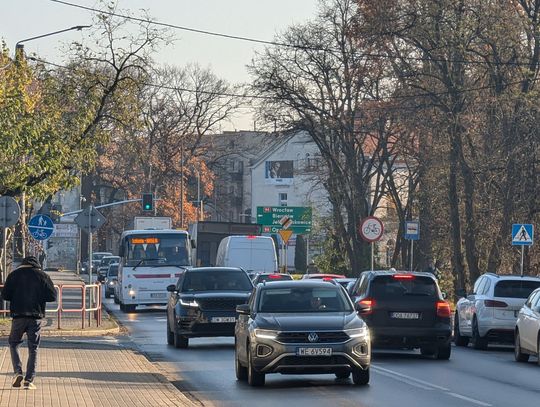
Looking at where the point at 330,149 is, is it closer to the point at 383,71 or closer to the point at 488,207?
the point at 383,71

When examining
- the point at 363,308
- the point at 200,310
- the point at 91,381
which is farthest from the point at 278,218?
the point at 91,381

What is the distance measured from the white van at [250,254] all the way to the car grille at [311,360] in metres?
30.2

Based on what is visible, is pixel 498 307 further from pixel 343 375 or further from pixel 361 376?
pixel 361 376

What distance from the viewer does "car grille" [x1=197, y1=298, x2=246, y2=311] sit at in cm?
2656

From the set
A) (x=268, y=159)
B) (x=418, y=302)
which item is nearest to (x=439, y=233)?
(x=418, y=302)

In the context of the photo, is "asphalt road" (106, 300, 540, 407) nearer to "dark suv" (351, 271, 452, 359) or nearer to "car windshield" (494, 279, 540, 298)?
"dark suv" (351, 271, 452, 359)

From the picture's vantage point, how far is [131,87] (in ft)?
116

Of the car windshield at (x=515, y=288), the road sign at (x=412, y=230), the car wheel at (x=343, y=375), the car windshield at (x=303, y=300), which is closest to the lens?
the car windshield at (x=303, y=300)

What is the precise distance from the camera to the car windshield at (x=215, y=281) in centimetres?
2775

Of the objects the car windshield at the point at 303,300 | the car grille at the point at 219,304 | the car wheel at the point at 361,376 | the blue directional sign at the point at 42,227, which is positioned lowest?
the car wheel at the point at 361,376

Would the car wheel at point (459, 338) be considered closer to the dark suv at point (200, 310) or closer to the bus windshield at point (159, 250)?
the dark suv at point (200, 310)

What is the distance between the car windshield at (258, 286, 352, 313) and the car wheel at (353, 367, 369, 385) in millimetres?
1052

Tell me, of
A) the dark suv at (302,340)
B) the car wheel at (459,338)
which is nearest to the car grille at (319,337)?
the dark suv at (302,340)

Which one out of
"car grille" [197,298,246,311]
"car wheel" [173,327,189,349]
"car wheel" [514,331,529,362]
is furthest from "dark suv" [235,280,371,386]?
"car wheel" [173,327,189,349]
